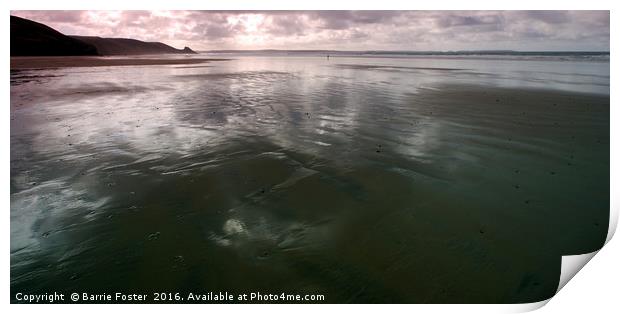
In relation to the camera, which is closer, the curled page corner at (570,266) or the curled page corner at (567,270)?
the curled page corner at (567,270)

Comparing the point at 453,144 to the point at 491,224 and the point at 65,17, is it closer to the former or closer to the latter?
the point at 491,224

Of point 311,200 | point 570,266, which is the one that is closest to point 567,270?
point 570,266

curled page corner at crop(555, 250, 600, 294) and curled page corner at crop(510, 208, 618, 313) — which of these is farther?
curled page corner at crop(555, 250, 600, 294)

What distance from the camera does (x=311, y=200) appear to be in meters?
5.10

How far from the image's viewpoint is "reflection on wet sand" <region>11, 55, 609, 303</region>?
4105 millimetres

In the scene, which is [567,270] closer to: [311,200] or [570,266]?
[570,266]

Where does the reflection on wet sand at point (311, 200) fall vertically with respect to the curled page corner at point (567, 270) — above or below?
above

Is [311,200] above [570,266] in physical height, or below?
above

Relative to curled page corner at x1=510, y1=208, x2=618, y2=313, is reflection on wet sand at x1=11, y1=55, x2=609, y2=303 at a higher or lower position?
higher

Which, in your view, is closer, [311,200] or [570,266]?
[570,266]

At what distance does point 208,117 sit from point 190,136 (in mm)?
1319

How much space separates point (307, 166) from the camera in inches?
237

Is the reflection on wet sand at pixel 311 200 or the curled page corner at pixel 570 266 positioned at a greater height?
the reflection on wet sand at pixel 311 200

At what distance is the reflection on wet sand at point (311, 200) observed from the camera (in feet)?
13.5
